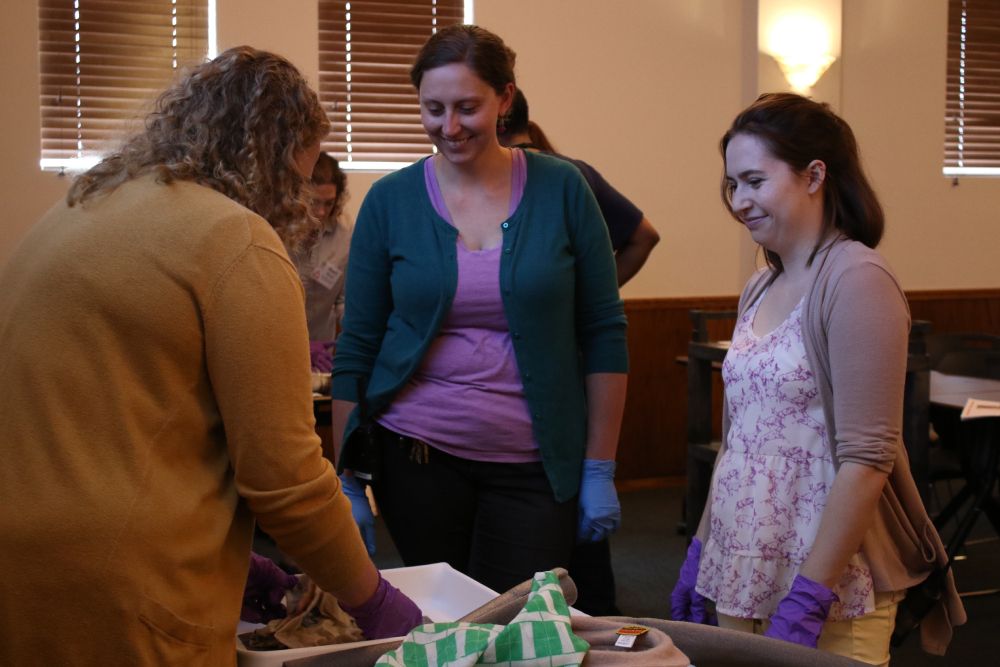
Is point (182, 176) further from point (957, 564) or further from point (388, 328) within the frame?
point (957, 564)

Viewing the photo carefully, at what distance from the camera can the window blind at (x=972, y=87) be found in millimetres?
6254

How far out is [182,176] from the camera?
128 centimetres

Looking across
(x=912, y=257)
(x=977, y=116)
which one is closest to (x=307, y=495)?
(x=912, y=257)

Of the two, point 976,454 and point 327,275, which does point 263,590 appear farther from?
point 976,454

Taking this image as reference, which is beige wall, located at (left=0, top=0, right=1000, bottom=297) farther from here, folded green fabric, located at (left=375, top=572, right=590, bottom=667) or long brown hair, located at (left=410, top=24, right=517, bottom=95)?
folded green fabric, located at (left=375, top=572, right=590, bottom=667)

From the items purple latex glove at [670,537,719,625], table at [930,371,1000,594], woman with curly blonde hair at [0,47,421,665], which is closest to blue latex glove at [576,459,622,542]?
purple latex glove at [670,537,719,625]

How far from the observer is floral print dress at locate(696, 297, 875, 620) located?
1556mm

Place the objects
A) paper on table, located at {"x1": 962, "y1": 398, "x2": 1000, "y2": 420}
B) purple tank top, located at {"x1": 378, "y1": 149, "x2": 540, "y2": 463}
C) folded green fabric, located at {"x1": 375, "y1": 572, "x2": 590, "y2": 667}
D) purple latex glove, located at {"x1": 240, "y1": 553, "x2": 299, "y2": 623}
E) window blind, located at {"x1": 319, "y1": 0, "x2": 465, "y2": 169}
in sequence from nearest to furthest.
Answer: folded green fabric, located at {"x1": 375, "y1": 572, "x2": 590, "y2": 667} < purple latex glove, located at {"x1": 240, "y1": 553, "x2": 299, "y2": 623} < purple tank top, located at {"x1": 378, "y1": 149, "x2": 540, "y2": 463} < paper on table, located at {"x1": 962, "y1": 398, "x2": 1000, "y2": 420} < window blind, located at {"x1": 319, "y1": 0, "x2": 465, "y2": 169}

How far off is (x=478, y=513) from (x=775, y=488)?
583mm

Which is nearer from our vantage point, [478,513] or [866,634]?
[866,634]

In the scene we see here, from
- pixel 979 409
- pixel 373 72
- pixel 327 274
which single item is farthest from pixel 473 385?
pixel 373 72

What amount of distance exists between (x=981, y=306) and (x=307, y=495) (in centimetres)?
599

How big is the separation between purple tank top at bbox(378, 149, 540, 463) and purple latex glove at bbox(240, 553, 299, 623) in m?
0.47

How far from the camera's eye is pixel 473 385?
1950 mm
